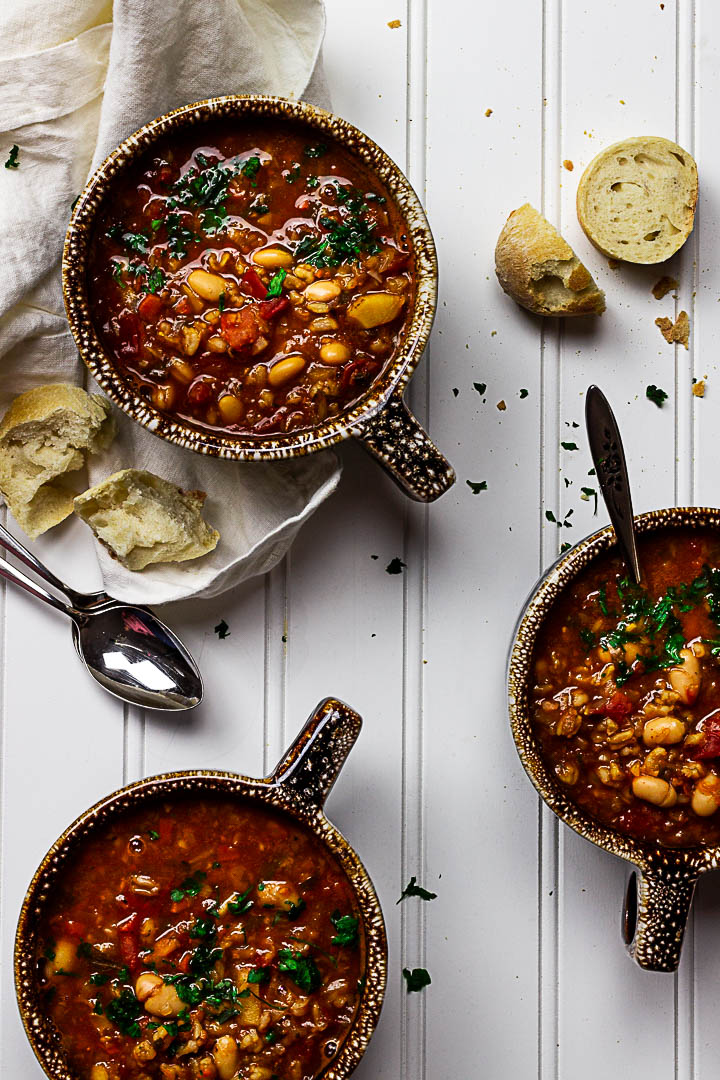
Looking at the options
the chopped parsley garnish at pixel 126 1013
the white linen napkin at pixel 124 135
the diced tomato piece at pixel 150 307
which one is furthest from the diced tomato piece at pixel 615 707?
the diced tomato piece at pixel 150 307

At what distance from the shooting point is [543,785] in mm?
2061

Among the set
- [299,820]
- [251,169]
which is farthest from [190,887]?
[251,169]

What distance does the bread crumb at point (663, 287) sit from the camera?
93.6 inches

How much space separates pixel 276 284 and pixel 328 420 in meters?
0.28

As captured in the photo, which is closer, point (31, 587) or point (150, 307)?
point (150, 307)

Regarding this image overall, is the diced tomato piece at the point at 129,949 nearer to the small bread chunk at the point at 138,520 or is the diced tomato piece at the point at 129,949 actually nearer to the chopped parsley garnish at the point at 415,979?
the chopped parsley garnish at the point at 415,979

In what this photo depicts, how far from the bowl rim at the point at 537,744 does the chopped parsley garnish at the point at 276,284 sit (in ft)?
2.55

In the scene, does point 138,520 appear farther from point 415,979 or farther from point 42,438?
point 415,979

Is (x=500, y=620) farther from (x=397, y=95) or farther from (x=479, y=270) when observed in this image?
(x=397, y=95)

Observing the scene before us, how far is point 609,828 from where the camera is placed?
2088 millimetres

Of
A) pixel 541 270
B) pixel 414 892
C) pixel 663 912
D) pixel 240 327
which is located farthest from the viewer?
pixel 414 892

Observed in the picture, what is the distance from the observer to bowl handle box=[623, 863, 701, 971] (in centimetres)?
206

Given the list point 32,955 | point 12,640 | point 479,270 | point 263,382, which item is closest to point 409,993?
point 32,955

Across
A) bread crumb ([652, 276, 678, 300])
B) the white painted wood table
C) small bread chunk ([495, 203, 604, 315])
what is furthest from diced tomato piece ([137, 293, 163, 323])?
bread crumb ([652, 276, 678, 300])
